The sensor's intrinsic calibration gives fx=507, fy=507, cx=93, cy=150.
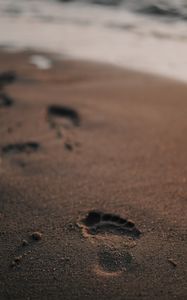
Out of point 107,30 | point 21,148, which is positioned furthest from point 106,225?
point 107,30

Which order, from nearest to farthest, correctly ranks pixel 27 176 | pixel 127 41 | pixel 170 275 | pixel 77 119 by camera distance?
1. pixel 170 275
2. pixel 27 176
3. pixel 77 119
4. pixel 127 41

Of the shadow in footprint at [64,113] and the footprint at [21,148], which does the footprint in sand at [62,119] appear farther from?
the footprint at [21,148]

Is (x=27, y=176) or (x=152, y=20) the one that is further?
(x=152, y=20)

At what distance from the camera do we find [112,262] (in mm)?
1544

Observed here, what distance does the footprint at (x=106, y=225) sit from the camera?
1664 millimetres

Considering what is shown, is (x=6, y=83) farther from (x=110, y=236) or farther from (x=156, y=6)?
(x=156, y=6)

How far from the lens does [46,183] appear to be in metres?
1.92

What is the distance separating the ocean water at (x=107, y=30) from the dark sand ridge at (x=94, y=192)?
1.88ft

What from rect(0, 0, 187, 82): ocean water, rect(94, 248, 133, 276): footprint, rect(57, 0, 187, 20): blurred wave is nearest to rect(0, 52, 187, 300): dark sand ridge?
rect(94, 248, 133, 276): footprint

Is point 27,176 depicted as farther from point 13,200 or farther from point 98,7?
point 98,7

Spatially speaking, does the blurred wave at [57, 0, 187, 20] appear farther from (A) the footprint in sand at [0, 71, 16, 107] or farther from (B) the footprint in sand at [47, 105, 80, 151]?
(B) the footprint in sand at [47, 105, 80, 151]

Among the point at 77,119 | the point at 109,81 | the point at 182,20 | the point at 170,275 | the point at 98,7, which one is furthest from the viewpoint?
the point at 98,7

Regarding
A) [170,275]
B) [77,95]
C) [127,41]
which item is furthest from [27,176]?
[127,41]

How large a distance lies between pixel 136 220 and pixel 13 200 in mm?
444
